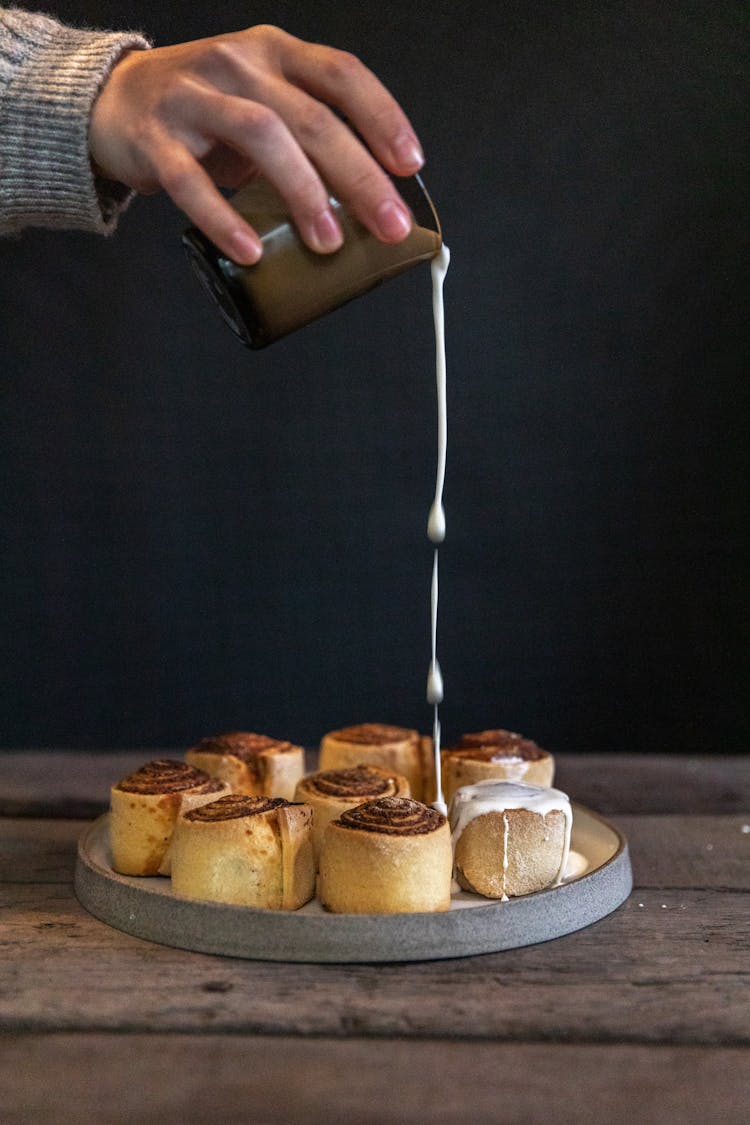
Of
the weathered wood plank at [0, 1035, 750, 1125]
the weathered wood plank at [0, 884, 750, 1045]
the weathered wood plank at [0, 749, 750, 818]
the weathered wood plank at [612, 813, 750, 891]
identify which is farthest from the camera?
the weathered wood plank at [0, 749, 750, 818]

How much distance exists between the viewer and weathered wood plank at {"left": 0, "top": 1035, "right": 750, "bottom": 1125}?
760 millimetres

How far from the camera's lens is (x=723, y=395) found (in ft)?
6.31

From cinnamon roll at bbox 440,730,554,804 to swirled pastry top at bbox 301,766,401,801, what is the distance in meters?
0.10

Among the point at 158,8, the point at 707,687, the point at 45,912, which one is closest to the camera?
the point at 45,912

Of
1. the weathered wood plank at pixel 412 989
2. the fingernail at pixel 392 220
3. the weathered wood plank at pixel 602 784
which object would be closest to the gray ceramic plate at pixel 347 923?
the weathered wood plank at pixel 412 989

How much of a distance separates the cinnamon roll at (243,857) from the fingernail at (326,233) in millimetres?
495

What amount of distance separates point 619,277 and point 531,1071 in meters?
1.39

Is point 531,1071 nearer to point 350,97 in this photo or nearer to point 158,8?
point 350,97

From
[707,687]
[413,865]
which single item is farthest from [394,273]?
[707,687]

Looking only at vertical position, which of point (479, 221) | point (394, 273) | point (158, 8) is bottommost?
point (394, 273)

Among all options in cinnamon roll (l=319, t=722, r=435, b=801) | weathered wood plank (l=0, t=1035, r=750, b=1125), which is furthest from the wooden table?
cinnamon roll (l=319, t=722, r=435, b=801)

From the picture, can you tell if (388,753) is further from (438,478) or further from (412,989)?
(412,989)

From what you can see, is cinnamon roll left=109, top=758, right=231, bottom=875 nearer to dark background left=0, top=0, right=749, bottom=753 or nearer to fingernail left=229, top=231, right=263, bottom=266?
fingernail left=229, top=231, right=263, bottom=266

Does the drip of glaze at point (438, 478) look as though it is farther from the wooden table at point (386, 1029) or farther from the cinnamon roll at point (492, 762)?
the wooden table at point (386, 1029)
